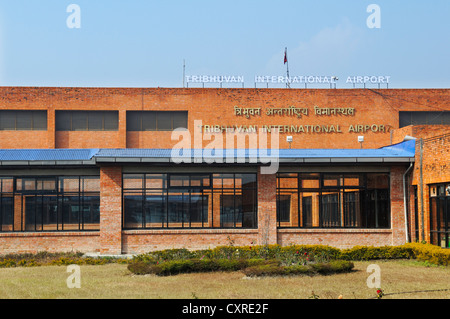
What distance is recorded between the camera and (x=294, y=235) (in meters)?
26.3

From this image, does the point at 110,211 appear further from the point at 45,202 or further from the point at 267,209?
the point at 267,209

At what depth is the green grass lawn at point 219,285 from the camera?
14727mm

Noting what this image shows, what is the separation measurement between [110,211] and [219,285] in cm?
1038

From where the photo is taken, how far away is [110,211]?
25594mm

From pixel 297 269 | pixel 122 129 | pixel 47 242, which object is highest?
pixel 122 129

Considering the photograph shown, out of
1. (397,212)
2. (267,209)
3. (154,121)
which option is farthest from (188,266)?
(154,121)

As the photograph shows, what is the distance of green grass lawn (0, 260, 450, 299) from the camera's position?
14.7 meters

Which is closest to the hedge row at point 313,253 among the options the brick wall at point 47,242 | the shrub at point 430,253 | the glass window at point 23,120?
the shrub at point 430,253

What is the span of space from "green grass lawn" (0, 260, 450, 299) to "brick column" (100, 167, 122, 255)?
5057mm

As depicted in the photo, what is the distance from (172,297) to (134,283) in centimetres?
303

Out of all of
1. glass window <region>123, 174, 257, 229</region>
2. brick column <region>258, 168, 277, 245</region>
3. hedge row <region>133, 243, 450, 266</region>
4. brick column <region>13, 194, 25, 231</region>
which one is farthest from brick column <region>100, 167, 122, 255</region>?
brick column <region>258, 168, 277, 245</region>

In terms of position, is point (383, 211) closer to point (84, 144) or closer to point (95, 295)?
point (95, 295)

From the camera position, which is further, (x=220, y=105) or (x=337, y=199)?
(x=220, y=105)
